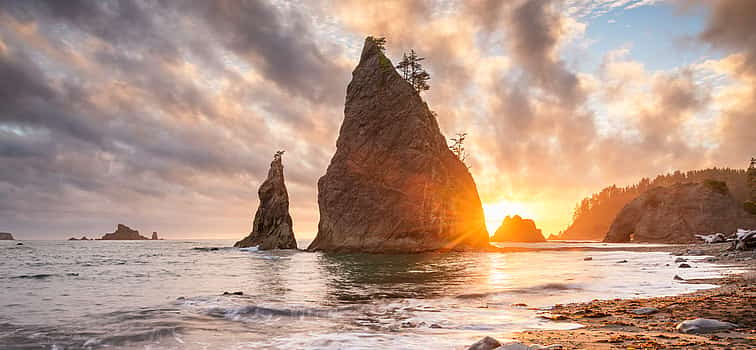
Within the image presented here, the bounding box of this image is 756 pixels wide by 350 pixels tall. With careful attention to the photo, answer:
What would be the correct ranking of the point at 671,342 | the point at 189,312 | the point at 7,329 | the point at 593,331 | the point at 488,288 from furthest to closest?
the point at 488,288 → the point at 189,312 → the point at 7,329 → the point at 593,331 → the point at 671,342

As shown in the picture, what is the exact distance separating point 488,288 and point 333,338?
40.3 feet

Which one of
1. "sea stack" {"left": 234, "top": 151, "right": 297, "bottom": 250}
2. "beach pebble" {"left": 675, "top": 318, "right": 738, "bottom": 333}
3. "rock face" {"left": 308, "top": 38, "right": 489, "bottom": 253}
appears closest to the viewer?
"beach pebble" {"left": 675, "top": 318, "right": 738, "bottom": 333}

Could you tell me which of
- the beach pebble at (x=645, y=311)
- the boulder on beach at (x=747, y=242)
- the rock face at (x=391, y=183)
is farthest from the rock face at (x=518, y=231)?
the beach pebble at (x=645, y=311)

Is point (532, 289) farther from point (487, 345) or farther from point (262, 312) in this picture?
point (487, 345)

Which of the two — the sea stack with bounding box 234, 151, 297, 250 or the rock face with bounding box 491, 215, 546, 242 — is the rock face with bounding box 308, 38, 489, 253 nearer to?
the sea stack with bounding box 234, 151, 297, 250

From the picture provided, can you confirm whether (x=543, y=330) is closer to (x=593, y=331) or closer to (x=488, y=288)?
(x=593, y=331)

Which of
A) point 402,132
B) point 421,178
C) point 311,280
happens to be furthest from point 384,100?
point 311,280

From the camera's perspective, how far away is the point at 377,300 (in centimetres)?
1797

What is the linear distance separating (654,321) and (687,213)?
10606 centimetres

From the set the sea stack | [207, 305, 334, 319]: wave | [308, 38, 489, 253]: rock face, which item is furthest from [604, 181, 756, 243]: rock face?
[207, 305, 334, 319]: wave

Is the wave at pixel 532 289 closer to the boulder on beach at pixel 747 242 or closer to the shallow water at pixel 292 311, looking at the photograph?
the shallow water at pixel 292 311

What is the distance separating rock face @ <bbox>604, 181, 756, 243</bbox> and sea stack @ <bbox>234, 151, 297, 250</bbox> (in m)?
85.4

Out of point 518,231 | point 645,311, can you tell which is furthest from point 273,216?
point 518,231

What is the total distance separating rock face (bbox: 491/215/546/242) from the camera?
176 metres
